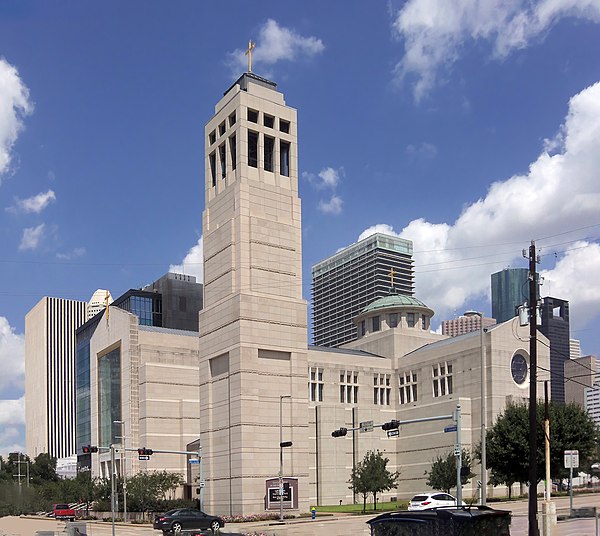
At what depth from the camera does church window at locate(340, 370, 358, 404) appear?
98.4m

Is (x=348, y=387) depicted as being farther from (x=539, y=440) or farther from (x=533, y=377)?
(x=533, y=377)

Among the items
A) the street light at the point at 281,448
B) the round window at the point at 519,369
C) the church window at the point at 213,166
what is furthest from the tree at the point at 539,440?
the church window at the point at 213,166

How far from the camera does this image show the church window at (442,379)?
94750 mm

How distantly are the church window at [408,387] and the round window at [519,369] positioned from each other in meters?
13.8

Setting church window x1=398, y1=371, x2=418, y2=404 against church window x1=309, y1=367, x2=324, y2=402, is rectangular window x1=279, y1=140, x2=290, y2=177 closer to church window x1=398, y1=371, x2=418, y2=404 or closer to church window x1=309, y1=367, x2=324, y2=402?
church window x1=309, y1=367, x2=324, y2=402

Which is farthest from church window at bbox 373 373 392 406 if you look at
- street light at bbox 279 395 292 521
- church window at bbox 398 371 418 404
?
street light at bbox 279 395 292 521

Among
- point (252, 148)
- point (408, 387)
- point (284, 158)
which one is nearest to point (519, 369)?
point (408, 387)

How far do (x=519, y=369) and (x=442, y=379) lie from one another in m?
9.24

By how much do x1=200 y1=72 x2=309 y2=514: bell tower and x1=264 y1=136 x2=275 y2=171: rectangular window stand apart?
0.10 meters

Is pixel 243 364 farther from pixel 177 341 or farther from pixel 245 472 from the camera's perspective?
pixel 177 341

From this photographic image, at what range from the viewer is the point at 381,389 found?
102625 mm

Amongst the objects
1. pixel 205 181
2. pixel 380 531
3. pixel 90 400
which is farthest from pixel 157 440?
pixel 380 531

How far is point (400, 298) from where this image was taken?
11138cm

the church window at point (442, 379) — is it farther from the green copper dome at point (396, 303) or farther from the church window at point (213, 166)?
the church window at point (213, 166)
